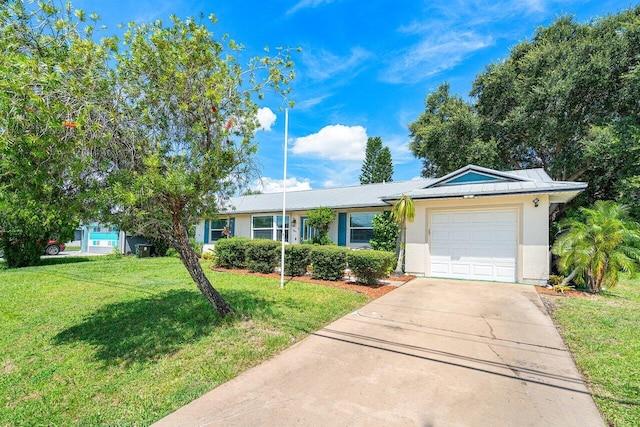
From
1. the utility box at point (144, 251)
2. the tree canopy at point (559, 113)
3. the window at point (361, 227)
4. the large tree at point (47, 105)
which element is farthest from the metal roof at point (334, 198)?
the large tree at point (47, 105)

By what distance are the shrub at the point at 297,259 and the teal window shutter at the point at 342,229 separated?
13.3 feet

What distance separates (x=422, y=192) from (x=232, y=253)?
748cm

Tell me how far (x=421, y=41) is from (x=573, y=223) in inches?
319

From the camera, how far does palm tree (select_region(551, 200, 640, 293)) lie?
755 centimetres

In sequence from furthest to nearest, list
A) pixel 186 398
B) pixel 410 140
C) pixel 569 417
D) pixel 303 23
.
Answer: pixel 410 140, pixel 303 23, pixel 186 398, pixel 569 417

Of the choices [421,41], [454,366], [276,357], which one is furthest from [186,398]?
[421,41]

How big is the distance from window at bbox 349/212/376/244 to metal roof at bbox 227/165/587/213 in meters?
0.62

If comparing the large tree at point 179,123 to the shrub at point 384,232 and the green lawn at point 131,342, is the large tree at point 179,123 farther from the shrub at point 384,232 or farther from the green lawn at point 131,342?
the shrub at point 384,232

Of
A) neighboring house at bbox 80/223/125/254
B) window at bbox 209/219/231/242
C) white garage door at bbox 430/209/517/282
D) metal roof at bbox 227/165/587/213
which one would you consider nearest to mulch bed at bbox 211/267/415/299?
white garage door at bbox 430/209/517/282

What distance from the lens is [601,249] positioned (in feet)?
25.1

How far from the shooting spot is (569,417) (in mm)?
2779

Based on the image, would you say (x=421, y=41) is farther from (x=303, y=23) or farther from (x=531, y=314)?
(x=531, y=314)

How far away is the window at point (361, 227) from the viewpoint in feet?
44.5

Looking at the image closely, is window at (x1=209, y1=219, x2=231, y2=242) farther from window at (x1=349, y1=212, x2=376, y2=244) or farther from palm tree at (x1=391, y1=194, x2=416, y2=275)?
palm tree at (x1=391, y1=194, x2=416, y2=275)
